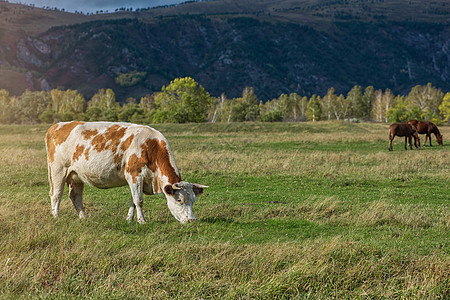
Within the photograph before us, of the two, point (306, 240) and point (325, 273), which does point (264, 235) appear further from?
point (325, 273)

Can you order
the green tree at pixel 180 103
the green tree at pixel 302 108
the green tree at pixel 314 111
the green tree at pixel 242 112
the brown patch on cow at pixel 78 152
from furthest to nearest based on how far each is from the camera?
the green tree at pixel 302 108 → the green tree at pixel 314 111 → the green tree at pixel 242 112 → the green tree at pixel 180 103 → the brown patch on cow at pixel 78 152

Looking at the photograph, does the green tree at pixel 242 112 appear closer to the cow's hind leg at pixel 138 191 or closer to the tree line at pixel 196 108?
the tree line at pixel 196 108

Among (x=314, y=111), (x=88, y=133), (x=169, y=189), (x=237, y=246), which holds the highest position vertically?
(x=88, y=133)

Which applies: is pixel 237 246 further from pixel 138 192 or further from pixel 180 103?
pixel 180 103

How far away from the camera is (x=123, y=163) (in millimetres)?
10336

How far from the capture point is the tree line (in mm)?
80500

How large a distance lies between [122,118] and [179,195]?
95.6 meters

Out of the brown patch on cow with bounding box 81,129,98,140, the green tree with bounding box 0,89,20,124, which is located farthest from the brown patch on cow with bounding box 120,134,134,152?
the green tree with bounding box 0,89,20,124

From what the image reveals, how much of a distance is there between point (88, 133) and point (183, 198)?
3.19m

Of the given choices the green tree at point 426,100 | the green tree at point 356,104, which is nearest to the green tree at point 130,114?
the green tree at point 356,104

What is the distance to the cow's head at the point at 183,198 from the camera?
975cm

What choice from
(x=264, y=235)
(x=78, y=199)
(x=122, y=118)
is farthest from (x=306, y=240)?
(x=122, y=118)

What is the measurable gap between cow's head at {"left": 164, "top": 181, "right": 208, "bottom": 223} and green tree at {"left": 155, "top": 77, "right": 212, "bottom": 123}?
69504 mm

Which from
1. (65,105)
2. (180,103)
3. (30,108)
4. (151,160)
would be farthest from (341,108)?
(151,160)
